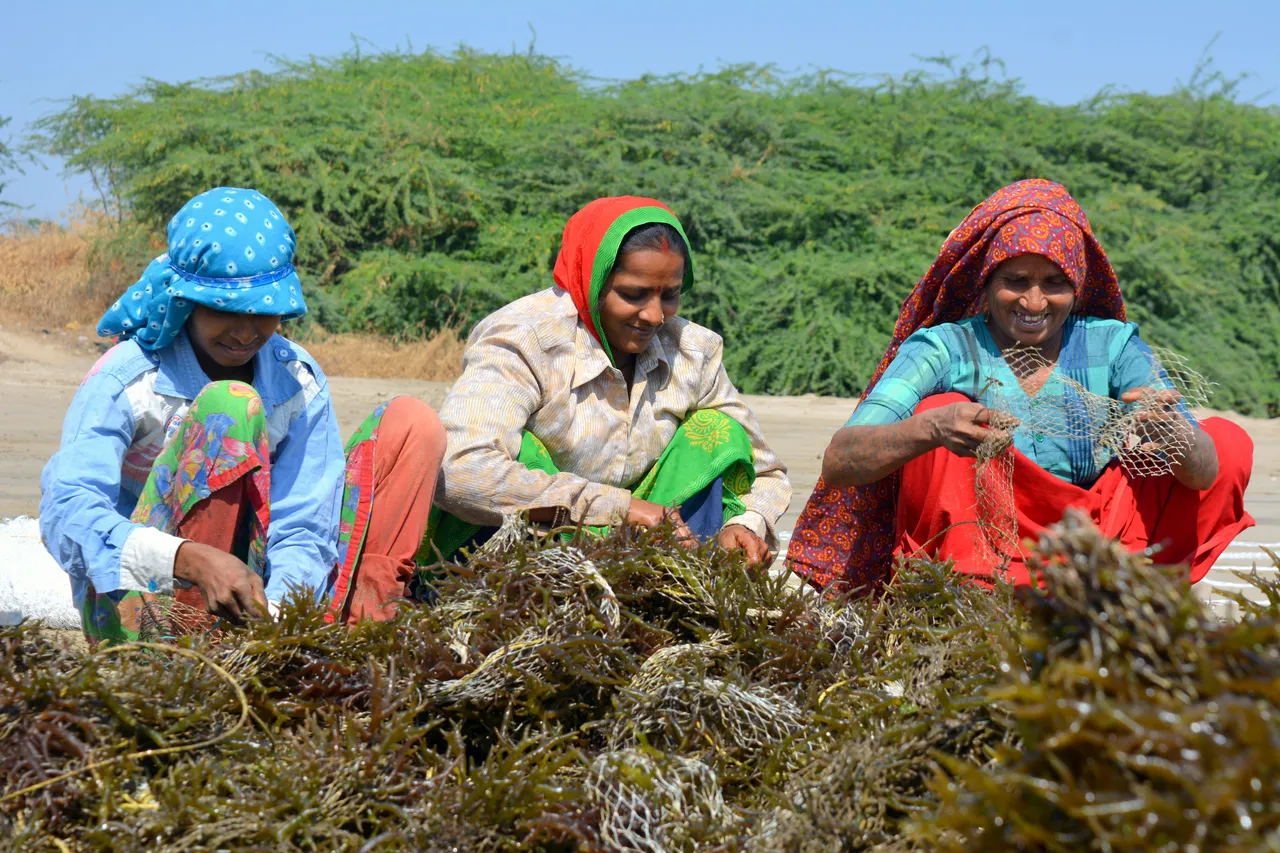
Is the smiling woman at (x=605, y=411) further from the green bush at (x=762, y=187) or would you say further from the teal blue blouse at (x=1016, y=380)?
the green bush at (x=762, y=187)

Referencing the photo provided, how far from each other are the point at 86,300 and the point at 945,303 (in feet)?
40.0

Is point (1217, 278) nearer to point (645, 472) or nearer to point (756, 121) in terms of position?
point (756, 121)

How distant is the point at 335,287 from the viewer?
43.2ft

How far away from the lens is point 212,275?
309cm

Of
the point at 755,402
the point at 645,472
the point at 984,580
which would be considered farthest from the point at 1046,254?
the point at 755,402

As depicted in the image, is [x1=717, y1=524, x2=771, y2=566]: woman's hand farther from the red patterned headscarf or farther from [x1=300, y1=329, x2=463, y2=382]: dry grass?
[x1=300, y1=329, x2=463, y2=382]: dry grass

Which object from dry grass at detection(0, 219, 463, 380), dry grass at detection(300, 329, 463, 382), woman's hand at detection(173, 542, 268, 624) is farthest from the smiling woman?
dry grass at detection(300, 329, 463, 382)

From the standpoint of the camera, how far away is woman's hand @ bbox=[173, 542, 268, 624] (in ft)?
9.08

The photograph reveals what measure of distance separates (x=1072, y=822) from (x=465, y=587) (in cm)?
151

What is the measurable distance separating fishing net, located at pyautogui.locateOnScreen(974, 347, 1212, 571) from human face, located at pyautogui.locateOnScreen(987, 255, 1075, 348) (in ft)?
0.24

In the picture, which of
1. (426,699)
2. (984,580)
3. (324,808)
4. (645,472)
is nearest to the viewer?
(324,808)

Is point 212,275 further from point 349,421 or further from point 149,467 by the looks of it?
point 349,421

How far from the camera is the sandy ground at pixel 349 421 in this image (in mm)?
6438

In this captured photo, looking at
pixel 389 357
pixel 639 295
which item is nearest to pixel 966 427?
pixel 639 295
